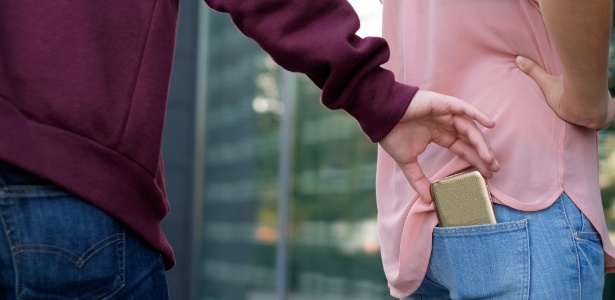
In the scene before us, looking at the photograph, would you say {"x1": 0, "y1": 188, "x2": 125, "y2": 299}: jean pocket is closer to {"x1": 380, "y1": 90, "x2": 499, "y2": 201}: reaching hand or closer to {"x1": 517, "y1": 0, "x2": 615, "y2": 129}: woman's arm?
{"x1": 380, "y1": 90, "x2": 499, "y2": 201}: reaching hand

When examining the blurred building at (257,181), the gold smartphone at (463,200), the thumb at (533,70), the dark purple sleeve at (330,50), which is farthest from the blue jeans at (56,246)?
the blurred building at (257,181)

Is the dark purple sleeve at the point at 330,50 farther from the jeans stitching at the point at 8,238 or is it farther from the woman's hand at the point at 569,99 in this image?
the jeans stitching at the point at 8,238

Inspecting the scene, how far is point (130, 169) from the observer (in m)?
1.51

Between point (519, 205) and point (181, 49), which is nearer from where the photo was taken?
Answer: point (519, 205)

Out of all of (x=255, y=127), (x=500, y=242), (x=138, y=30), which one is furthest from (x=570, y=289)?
(x=255, y=127)

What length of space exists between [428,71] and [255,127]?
228 inches

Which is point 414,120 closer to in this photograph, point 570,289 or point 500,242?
point 500,242

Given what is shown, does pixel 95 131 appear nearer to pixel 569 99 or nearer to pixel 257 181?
pixel 569 99

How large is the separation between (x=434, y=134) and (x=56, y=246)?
0.75 meters

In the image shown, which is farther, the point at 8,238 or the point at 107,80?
the point at 107,80

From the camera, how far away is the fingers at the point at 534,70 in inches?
64.7

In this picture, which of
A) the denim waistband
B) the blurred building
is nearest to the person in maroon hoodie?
the denim waistband

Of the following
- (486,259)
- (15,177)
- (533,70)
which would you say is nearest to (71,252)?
(15,177)

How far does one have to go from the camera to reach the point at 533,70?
165cm
